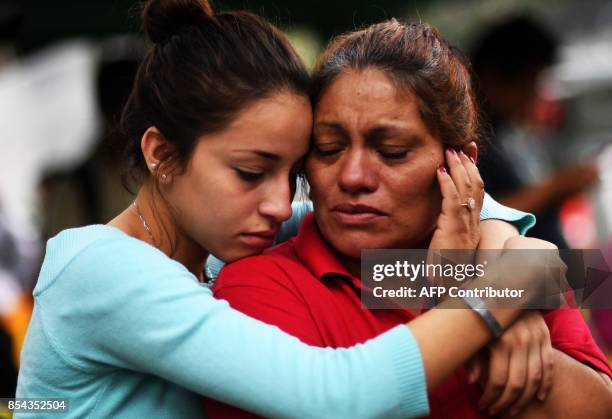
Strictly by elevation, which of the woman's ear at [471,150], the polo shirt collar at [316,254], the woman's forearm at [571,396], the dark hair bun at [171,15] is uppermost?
the dark hair bun at [171,15]

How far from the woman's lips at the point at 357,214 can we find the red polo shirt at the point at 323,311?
3.8 inches

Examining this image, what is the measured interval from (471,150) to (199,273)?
0.76 meters

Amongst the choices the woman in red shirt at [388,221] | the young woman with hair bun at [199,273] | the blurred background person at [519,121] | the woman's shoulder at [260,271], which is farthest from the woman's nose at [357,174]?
the blurred background person at [519,121]

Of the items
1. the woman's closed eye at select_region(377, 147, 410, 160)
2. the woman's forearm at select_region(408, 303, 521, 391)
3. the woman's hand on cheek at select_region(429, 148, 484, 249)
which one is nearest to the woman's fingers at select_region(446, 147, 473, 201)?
the woman's hand on cheek at select_region(429, 148, 484, 249)

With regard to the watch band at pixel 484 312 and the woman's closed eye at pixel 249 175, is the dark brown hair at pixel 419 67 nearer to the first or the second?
the woman's closed eye at pixel 249 175

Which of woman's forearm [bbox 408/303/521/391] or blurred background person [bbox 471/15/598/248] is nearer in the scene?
woman's forearm [bbox 408/303/521/391]

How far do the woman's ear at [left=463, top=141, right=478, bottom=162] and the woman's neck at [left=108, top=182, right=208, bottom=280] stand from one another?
2.30 ft

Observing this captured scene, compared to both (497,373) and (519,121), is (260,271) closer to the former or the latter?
(497,373)

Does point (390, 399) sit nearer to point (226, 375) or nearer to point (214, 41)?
point (226, 375)

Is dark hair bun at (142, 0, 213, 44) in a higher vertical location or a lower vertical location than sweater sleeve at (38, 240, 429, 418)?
higher

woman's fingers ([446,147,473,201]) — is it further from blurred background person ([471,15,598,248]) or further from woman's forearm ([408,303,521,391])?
blurred background person ([471,15,598,248])

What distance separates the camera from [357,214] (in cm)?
197

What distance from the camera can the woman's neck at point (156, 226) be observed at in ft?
6.59

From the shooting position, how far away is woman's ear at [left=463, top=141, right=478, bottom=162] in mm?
2125
